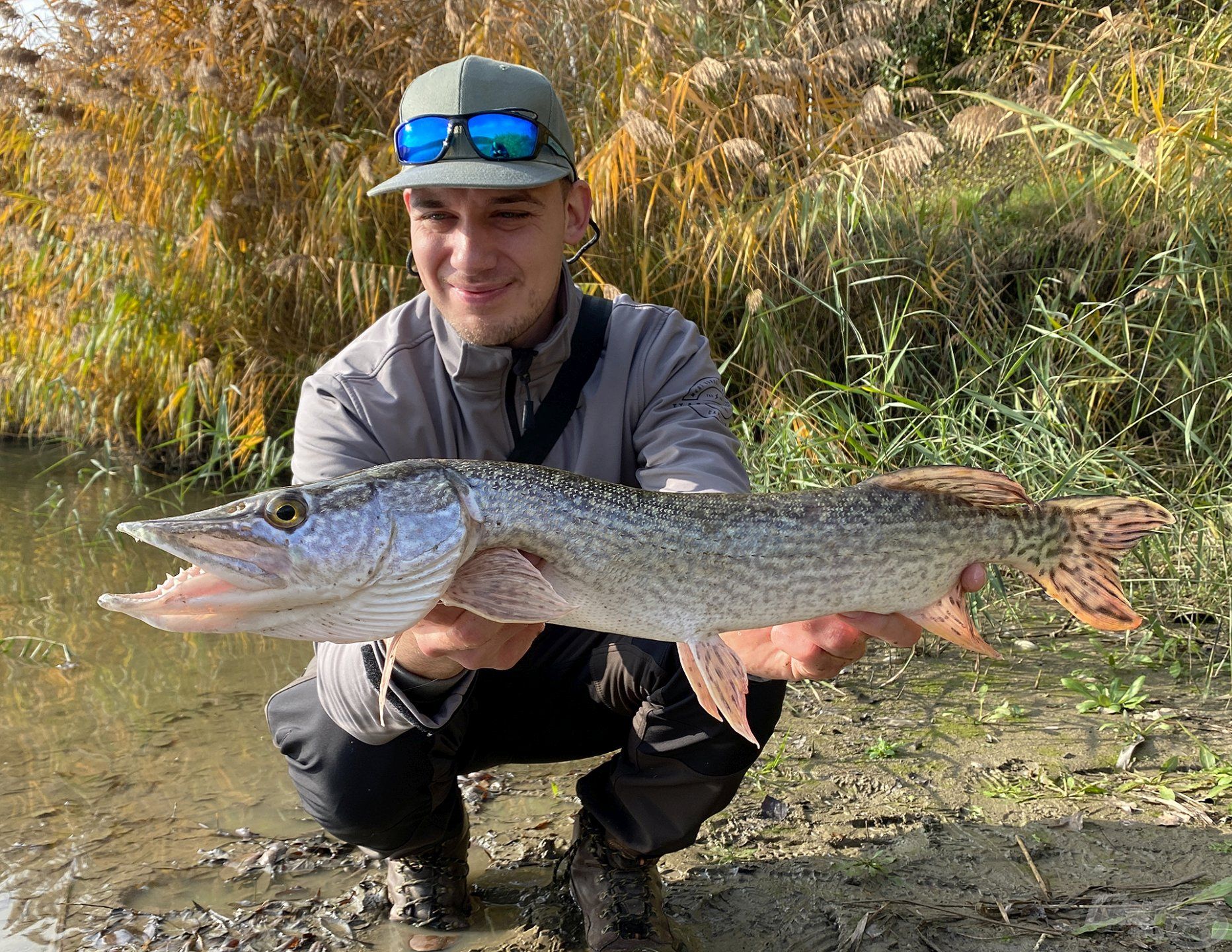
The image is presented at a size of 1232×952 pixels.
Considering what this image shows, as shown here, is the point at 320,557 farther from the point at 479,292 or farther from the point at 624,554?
the point at 479,292

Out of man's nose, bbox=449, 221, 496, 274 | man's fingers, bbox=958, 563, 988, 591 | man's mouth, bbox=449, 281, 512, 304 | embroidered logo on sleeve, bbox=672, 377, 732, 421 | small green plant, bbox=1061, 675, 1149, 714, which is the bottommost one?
small green plant, bbox=1061, 675, 1149, 714

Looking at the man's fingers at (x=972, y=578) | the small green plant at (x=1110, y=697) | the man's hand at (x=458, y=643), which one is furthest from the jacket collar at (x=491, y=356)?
the small green plant at (x=1110, y=697)

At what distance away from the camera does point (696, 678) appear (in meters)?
1.97

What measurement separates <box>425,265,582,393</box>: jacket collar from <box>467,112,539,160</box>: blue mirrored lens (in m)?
0.40

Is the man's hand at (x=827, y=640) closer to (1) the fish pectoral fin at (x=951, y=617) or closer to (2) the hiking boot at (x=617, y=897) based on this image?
(1) the fish pectoral fin at (x=951, y=617)

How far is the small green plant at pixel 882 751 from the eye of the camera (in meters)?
2.95

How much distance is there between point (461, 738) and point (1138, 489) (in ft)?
8.55

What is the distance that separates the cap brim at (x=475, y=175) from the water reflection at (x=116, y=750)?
1.75 meters

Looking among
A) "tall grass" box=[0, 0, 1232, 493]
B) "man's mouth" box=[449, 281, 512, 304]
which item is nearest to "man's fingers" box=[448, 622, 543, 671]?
"man's mouth" box=[449, 281, 512, 304]

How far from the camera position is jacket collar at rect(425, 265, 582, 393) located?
2547 mm

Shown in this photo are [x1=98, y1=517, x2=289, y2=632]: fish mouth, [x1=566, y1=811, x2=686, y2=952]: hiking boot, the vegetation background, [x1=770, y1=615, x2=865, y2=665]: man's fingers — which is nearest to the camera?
[x1=98, y1=517, x2=289, y2=632]: fish mouth

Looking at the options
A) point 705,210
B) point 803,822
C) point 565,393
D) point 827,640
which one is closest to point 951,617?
point 827,640

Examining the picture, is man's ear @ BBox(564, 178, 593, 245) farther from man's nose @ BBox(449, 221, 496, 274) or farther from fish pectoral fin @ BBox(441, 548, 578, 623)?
fish pectoral fin @ BBox(441, 548, 578, 623)

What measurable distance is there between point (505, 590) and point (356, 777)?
0.76 m
